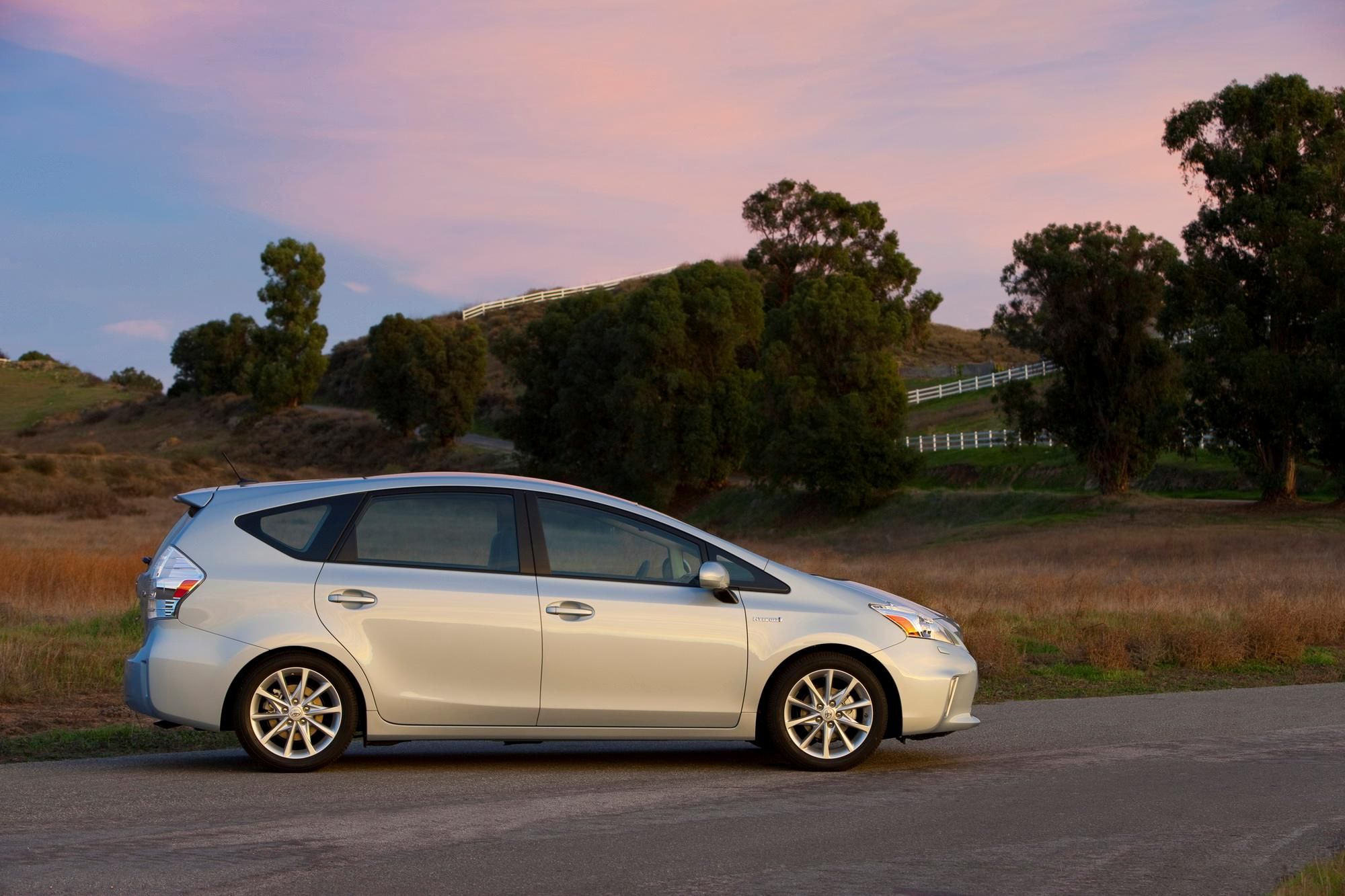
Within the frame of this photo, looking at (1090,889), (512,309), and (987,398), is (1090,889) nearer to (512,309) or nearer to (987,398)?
(987,398)

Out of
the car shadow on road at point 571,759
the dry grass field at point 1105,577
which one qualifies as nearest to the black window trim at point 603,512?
the car shadow on road at point 571,759

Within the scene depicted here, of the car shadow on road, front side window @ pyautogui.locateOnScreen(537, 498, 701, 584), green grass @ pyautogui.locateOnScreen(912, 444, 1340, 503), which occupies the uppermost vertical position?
green grass @ pyautogui.locateOnScreen(912, 444, 1340, 503)

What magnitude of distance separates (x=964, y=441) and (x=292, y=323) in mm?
51296

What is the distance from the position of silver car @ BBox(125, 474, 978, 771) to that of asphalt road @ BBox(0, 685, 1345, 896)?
0.31 m

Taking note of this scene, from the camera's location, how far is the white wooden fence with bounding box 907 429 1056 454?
205ft

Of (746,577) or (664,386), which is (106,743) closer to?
(746,577)

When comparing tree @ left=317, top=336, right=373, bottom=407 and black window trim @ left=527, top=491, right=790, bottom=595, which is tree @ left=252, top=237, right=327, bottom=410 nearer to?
tree @ left=317, top=336, right=373, bottom=407

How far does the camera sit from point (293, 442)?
90.2m

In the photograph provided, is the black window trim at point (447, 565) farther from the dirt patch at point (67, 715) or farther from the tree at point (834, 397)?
the tree at point (834, 397)

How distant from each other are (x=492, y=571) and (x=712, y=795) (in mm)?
1855

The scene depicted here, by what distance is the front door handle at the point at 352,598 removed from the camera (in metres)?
8.11


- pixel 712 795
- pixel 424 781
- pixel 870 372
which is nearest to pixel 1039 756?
pixel 712 795

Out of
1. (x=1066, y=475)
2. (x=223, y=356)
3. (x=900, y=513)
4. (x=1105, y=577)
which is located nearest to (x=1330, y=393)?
(x=1066, y=475)

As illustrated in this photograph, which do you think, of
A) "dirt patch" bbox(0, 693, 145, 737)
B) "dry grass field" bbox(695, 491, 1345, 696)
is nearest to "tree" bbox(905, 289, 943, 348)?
"dry grass field" bbox(695, 491, 1345, 696)
